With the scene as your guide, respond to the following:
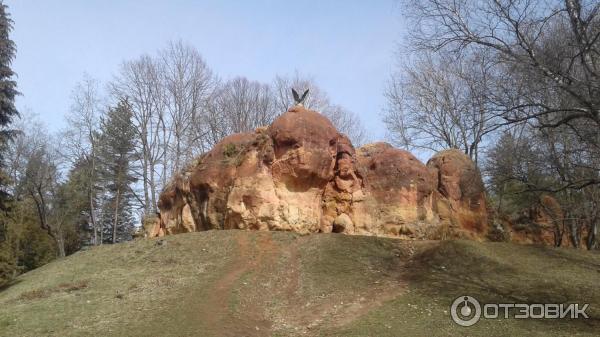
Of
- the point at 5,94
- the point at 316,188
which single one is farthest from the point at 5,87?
the point at 316,188

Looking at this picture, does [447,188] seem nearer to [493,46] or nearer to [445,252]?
[445,252]

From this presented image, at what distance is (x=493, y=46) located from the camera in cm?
1062

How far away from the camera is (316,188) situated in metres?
18.9

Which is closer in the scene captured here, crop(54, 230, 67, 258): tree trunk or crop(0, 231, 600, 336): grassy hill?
crop(0, 231, 600, 336): grassy hill

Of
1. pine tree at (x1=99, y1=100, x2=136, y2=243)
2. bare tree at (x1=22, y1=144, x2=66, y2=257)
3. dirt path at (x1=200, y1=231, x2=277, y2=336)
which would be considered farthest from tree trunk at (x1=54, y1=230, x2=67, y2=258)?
dirt path at (x1=200, y1=231, x2=277, y2=336)

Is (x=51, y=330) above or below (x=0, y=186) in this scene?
below

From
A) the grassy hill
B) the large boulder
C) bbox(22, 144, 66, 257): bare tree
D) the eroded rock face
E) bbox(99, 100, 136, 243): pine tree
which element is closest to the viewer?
the grassy hill

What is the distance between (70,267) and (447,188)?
48.5 feet

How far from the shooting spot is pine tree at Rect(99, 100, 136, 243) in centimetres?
3472

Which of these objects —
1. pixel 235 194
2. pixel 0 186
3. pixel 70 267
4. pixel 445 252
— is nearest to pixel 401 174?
pixel 445 252

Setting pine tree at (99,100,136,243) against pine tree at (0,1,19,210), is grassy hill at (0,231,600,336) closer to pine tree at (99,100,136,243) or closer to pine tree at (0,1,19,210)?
pine tree at (0,1,19,210)

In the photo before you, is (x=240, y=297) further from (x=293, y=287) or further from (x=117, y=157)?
(x=117, y=157)

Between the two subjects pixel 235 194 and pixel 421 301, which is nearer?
pixel 421 301

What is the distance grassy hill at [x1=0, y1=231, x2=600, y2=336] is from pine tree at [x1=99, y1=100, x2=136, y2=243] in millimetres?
18230
